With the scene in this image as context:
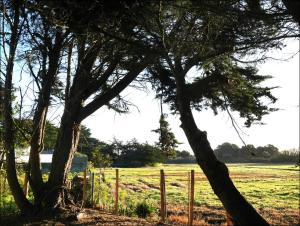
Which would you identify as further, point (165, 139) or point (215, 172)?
point (165, 139)

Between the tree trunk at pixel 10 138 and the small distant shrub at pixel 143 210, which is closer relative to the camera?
the tree trunk at pixel 10 138

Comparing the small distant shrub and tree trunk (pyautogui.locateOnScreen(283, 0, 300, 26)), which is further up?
tree trunk (pyautogui.locateOnScreen(283, 0, 300, 26))

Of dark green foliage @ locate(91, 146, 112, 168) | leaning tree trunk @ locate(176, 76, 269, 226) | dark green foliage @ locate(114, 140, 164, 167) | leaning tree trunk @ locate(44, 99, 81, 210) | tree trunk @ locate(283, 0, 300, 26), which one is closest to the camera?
tree trunk @ locate(283, 0, 300, 26)

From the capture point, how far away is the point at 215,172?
8.31 metres

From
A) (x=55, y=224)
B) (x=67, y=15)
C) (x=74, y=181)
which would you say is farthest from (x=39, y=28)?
(x=74, y=181)

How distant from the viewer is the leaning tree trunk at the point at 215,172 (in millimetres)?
7832

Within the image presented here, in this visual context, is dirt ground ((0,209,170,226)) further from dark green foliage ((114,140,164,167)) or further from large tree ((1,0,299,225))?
dark green foliage ((114,140,164,167))

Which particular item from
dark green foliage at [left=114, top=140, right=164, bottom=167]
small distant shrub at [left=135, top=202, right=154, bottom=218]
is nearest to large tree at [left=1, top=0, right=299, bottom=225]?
small distant shrub at [left=135, top=202, right=154, bottom=218]

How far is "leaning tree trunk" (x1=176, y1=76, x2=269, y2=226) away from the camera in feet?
25.7

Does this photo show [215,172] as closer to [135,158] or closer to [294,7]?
[294,7]

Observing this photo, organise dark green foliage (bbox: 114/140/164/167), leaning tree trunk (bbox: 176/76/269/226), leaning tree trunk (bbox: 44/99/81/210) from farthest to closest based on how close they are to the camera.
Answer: dark green foliage (bbox: 114/140/164/167)
leaning tree trunk (bbox: 44/99/81/210)
leaning tree trunk (bbox: 176/76/269/226)

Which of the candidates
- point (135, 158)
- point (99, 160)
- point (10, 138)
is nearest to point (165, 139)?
point (10, 138)

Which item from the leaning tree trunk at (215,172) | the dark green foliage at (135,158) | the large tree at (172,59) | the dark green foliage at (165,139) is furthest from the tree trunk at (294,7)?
the dark green foliage at (135,158)

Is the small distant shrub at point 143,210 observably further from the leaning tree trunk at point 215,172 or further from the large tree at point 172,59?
the leaning tree trunk at point 215,172
